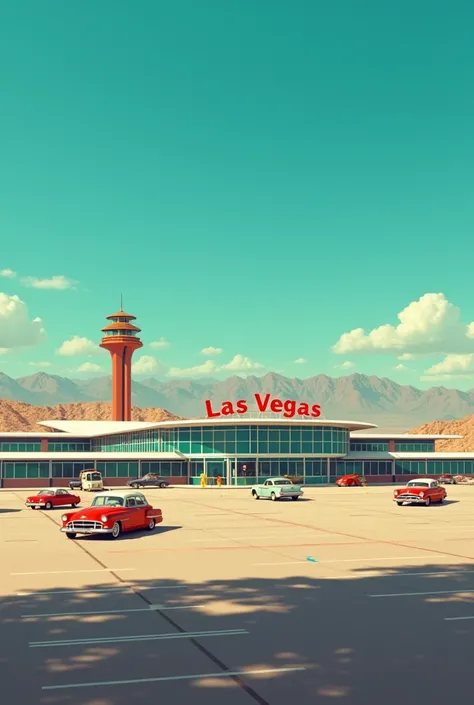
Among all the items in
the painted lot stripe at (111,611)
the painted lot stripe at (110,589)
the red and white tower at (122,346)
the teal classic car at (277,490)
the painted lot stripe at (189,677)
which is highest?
the red and white tower at (122,346)

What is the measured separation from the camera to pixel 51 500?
48.5 m

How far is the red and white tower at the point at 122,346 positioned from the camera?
138 metres

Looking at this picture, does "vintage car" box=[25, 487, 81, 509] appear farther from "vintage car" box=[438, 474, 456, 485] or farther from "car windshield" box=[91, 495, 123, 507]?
"vintage car" box=[438, 474, 456, 485]

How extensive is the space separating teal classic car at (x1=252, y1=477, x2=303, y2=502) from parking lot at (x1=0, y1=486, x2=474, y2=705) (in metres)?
25.2

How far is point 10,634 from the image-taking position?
47.6 feet

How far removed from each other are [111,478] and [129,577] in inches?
2639

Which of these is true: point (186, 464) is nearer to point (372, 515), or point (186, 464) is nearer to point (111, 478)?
point (111, 478)

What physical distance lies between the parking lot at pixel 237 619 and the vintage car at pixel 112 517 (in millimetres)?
535

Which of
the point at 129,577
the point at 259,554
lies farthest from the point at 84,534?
the point at 129,577

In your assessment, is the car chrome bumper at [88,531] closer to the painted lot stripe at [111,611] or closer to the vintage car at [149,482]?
the painted lot stripe at [111,611]

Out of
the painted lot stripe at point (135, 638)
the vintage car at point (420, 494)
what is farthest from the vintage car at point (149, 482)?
the painted lot stripe at point (135, 638)

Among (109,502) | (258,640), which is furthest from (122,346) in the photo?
(258,640)

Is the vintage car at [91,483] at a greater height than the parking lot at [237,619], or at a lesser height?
lesser

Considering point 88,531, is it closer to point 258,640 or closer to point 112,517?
point 112,517
